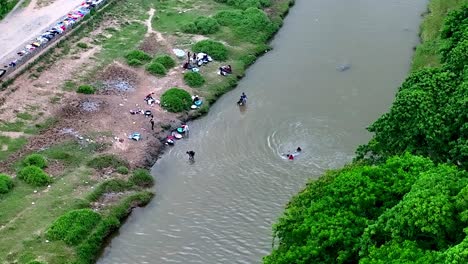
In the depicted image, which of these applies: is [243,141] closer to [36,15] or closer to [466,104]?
[466,104]

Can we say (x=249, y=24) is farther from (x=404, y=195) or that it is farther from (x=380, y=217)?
(x=380, y=217)

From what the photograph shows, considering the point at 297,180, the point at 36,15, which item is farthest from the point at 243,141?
the point at 36,15

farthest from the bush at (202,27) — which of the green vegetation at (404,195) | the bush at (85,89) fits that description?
the green vegetation at (404,195)

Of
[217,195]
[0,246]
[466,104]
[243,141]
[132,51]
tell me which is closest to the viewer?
[466,104]

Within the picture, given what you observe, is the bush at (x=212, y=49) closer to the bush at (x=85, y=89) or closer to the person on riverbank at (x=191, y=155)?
the bush at (x=85, y=89)

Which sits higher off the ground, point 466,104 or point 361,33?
point 466,104

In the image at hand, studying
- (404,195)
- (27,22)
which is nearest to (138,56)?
(27,22)
